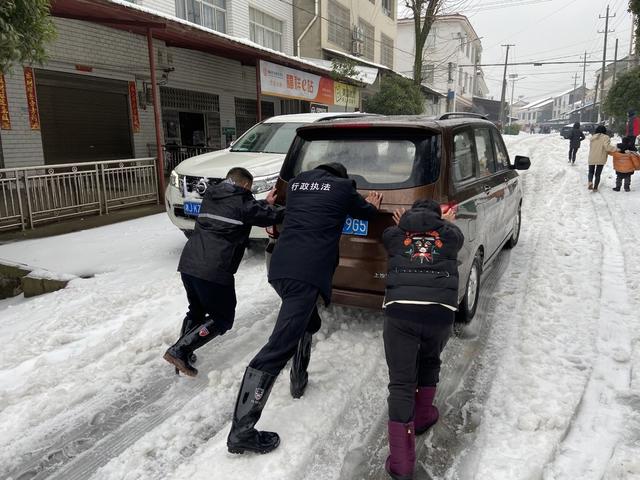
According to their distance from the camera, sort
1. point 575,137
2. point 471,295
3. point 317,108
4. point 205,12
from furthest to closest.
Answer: point 317,108 < point 575,137 < point 205,12 < point 471,295

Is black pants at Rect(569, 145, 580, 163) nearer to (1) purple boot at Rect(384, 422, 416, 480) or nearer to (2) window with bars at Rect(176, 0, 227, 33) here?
(2) window with bars at Rect(176, 0, 227, 33)

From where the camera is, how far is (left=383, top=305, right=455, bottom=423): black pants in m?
2.57

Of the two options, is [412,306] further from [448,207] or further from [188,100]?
[188,100]

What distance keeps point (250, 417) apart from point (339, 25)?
920 inches

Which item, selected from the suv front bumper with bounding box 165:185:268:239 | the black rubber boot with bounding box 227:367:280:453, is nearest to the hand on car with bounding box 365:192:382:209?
the black rubber boot with bounding box 227:367:280:453

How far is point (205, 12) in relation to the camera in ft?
51.0

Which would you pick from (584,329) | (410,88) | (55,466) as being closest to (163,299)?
(55,466)

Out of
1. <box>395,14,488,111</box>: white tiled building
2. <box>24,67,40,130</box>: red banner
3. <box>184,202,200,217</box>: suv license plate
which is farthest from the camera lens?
<box>395,14,488,111</box>: white tiled building

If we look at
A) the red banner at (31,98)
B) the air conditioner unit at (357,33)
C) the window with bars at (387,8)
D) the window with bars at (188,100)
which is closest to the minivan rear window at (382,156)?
the red banner at (31,98)

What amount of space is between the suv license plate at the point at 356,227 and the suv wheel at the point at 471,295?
109 cm

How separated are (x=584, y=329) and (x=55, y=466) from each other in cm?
413

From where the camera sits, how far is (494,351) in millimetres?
3990

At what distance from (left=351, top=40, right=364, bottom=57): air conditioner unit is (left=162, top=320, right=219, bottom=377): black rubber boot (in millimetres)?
23470

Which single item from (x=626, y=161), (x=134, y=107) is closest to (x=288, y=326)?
(x=626, y=161)
